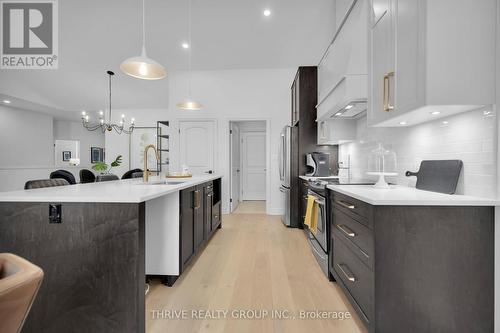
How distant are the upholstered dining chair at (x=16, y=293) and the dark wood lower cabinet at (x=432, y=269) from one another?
1422mm

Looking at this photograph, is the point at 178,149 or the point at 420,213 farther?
the point at 178,149

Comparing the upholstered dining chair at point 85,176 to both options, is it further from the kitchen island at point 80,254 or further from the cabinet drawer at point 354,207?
the cabinet drawer at point 354,207

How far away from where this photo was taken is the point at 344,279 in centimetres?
178

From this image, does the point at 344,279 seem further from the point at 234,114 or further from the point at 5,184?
the point at 5,184

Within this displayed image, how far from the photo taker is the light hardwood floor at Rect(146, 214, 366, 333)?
5.10 feet

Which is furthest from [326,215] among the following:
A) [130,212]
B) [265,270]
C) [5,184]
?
[5,184]

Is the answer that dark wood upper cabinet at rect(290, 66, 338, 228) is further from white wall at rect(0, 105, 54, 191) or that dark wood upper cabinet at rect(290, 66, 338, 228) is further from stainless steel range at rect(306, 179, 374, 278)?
white wall at rect(0, 105, 54, 191)

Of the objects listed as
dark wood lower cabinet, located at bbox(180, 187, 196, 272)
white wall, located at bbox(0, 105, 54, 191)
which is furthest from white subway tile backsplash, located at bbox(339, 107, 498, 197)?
white wall, located at bbox(0, 105, 54, 191)

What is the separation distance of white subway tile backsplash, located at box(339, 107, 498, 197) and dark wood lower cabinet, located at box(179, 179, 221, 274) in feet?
6.51

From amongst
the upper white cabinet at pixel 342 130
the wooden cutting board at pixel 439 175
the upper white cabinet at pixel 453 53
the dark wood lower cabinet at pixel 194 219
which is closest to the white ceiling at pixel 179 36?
the upper white cabinet at pixel 342 130

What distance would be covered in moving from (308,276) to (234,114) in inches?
147

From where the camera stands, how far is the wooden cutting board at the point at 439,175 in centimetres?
153

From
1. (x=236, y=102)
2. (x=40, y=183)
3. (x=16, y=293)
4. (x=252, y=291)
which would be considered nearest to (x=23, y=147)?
(x=236, y=102)

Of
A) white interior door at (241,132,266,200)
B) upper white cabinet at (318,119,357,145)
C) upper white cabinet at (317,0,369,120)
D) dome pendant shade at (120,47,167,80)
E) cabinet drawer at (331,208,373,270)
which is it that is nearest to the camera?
cabinet drawer at (331,208,373,270)
